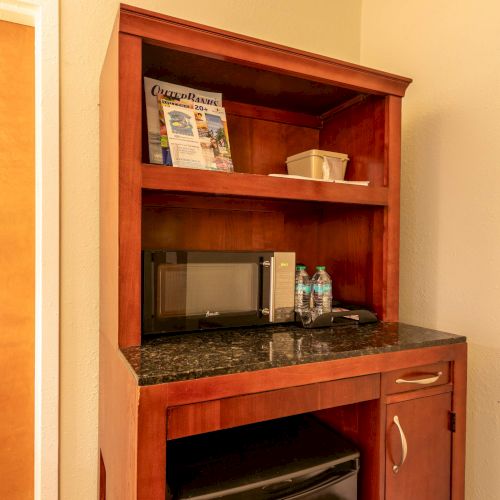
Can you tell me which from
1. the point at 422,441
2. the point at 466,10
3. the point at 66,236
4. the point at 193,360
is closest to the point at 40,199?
the point at 66,236

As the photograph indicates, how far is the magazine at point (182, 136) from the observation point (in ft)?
3.89

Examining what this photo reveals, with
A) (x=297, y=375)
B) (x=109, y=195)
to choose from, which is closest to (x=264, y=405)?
(x=297, y=375)

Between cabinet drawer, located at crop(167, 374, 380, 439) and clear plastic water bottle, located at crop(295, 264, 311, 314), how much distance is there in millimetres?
381

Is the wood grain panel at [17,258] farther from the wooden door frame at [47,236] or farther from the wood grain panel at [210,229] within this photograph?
the wood grain panel at [210,229]

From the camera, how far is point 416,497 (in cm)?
112

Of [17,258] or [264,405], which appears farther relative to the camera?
[17,258]

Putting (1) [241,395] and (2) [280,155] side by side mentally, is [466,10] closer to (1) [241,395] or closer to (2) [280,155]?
(2) [280,155]

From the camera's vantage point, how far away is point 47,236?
124 centimetres

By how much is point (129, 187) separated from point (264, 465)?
2.62ft

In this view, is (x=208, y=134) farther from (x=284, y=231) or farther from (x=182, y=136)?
(x=284, y=231)

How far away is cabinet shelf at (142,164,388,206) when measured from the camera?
3.42 feet

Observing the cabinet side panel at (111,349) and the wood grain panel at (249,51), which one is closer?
the cabinet side panel at (111,349)

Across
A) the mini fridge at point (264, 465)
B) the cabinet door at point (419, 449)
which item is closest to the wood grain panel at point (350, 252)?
the cabinet door at point (419, 449)

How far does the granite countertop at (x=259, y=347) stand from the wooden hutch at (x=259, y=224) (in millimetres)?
22
